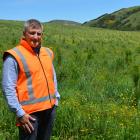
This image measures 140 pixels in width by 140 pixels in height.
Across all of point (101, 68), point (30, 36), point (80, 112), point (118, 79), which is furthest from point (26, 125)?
point (101, 68)

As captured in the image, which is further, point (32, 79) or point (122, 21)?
point (122, 21)

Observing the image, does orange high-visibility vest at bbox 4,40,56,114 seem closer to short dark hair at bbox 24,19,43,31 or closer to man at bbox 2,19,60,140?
man at bbox 2,19,60,140

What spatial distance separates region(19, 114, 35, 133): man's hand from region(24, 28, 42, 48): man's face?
702mm

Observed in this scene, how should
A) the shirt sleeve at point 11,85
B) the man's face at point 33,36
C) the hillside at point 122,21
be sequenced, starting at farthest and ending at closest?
the hillside at point 122,21
the man's face at point 33,36
the shirt sleeve at point 11,85

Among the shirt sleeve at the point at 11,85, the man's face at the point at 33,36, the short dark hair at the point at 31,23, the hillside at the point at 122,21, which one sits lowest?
the hillside at the point at 122,21

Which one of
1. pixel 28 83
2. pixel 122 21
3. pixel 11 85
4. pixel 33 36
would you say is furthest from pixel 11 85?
pixel 122 21

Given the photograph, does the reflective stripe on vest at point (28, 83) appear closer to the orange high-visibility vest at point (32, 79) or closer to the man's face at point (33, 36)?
the orange high-visibility vest at point (32, 79)

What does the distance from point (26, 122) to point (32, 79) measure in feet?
Result: 1.38

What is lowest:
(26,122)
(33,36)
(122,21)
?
(122,21)

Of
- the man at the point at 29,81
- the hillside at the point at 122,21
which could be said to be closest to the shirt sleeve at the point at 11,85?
the man at the point at 29,81

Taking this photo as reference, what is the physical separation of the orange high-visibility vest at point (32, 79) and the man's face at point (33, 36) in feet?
0.14

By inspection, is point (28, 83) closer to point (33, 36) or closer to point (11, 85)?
point (11, 85)

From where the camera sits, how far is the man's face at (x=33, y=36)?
181 inches

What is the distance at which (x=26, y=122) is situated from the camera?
4.52 m
